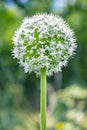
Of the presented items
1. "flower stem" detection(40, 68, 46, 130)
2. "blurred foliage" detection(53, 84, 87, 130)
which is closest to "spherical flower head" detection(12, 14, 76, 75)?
"flower stem" detection(40, 68, 46, 130)

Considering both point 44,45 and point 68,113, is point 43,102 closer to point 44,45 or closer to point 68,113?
point 44,45

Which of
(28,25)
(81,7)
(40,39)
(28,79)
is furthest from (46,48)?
(28,79)

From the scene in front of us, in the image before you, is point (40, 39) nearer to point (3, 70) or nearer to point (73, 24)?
point (3, 70)

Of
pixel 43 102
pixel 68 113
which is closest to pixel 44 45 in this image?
pixel 43 102

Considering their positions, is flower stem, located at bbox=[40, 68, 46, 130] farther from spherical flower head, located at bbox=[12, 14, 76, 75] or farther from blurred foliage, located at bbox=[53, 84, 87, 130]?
blurred foliage, located at bbox=[53, 84, 87, 130]

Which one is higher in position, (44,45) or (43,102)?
(44,45)

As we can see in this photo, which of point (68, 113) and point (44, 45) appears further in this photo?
point (68, 113)

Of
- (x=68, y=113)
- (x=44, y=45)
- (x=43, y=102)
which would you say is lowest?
(x=43, y=102)

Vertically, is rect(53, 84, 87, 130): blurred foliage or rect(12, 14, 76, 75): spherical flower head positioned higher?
rect(53, 84, 87, 130): blurred foliage

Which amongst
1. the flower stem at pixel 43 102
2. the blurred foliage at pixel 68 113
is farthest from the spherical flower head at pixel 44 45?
the blurred foliage at pixel 68 113
